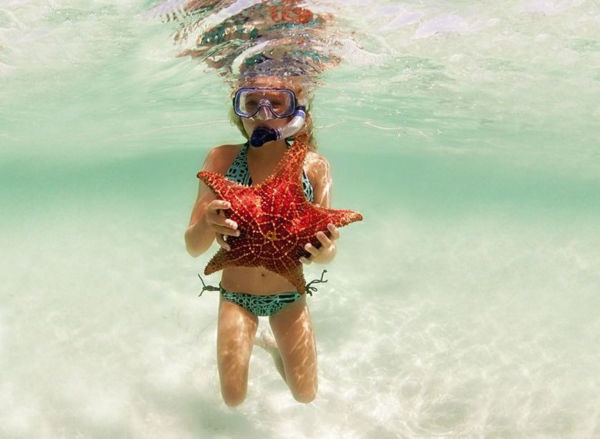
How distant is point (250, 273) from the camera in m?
4.38

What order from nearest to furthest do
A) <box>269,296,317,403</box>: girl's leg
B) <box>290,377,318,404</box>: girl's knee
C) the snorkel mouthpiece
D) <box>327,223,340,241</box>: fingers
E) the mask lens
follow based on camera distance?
<box>327,223,340,241</box>: fingers, the snorkel mouthpiece, the mask lens, <box>269,296,317,403</box>: girl's leg, <box>290,377,318,404</box>: girl's knee

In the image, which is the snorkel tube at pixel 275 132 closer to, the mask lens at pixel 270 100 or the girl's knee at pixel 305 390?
the mask lens at pixel 270 100

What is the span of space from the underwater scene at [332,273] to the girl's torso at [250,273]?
1938mm

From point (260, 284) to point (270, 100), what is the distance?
1.78 meters

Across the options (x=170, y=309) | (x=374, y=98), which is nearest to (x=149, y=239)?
(x=170, y=309)

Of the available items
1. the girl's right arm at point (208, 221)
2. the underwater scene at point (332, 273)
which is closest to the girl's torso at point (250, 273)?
the girl's right arm at point (208, 221)

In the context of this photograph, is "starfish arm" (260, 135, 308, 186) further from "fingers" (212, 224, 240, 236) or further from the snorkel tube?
the snorkel tube

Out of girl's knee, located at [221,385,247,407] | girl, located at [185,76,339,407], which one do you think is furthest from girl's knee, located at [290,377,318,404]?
girl's knee, located at [221,385,247,407]

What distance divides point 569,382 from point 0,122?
2454 centimetres

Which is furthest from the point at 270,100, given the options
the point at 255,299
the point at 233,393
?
the point at 233,393

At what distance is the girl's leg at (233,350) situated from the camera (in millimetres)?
4387

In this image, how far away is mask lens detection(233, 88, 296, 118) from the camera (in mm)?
4191

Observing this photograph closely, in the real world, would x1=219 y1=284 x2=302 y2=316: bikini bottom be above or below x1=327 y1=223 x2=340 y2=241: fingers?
below

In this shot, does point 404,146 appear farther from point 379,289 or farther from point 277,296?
point 277,296
